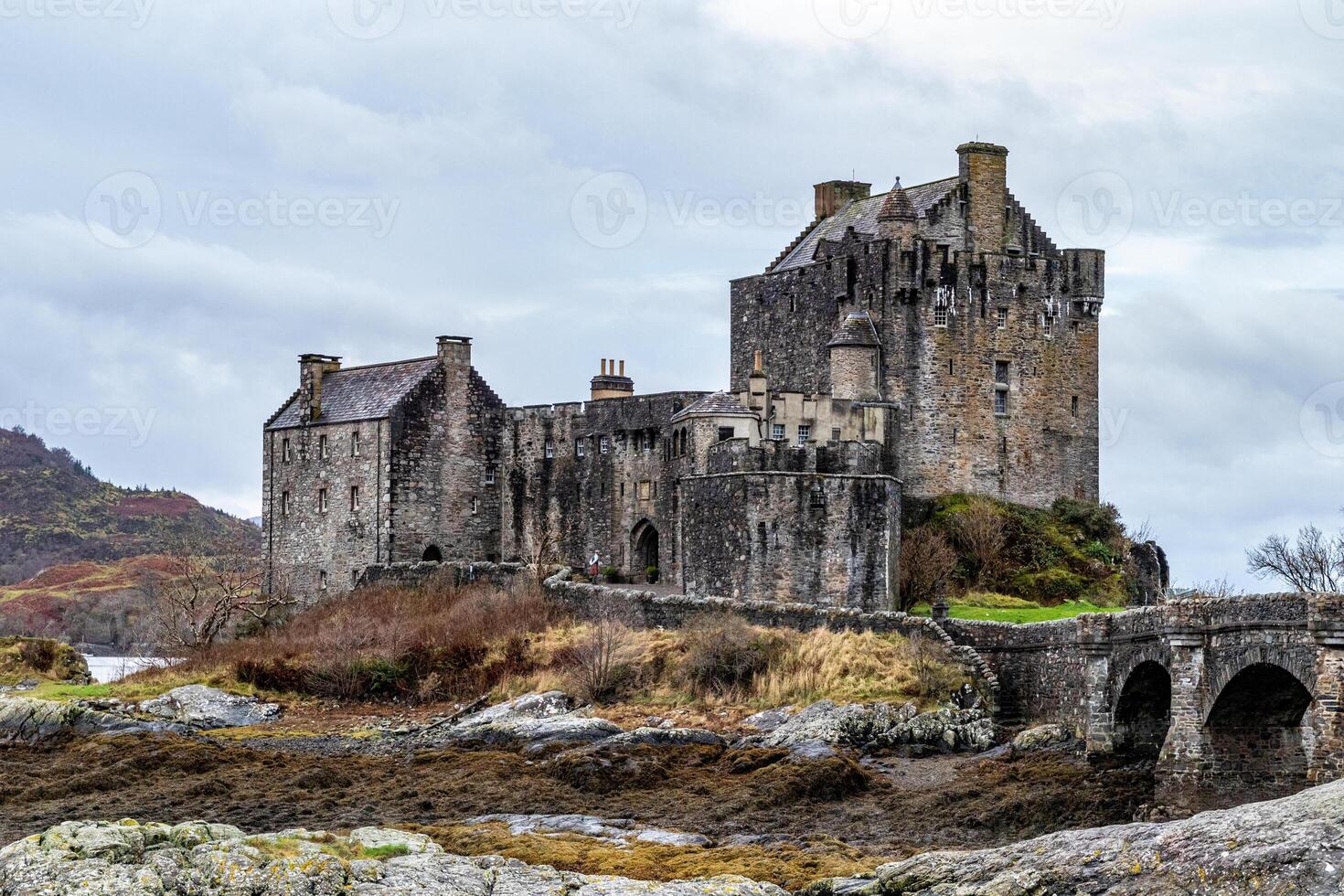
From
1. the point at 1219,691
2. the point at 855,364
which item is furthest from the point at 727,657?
the point at 1219,691

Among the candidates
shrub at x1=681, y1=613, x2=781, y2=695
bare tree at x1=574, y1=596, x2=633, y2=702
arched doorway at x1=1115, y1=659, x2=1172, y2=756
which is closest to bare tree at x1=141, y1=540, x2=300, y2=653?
bare tree at x1=574, y1=596, x2=633, y2=702

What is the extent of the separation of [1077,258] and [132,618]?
4481 centimetres

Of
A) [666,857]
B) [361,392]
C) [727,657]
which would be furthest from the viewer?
[361,392]

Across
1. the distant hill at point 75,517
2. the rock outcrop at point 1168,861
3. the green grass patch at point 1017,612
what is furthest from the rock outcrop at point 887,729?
the distant hill at point 75,517

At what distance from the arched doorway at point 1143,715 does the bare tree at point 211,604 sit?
2925cm

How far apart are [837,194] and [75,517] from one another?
253 feet

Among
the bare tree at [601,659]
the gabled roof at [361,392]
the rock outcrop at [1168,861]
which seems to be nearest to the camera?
the rock outcrop at [1168,861]

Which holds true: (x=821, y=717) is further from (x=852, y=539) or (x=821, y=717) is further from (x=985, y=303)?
(x=985, y=303)

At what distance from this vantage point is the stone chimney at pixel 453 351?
65.6m

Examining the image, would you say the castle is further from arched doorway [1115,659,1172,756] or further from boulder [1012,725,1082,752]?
arched doorway [1115,659,1172,756]

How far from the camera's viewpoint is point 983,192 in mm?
60625

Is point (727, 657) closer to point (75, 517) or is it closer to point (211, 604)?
point (211, 604)

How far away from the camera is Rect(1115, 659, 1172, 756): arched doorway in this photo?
37719 millimetres

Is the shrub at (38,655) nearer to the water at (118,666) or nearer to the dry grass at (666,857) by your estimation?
the water at (118,666)
